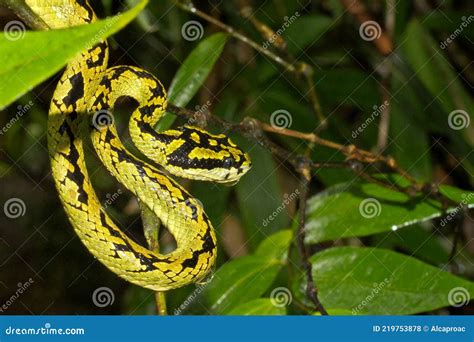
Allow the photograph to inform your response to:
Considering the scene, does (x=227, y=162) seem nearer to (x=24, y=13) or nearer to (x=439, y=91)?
(x=24, y=13)

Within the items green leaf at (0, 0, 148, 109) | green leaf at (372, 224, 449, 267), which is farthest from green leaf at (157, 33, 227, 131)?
green leaf at (0, 0, 148, 109)

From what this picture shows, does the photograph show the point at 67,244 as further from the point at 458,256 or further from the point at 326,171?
the point at 458,256

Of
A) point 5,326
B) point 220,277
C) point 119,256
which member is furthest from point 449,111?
point 5,326

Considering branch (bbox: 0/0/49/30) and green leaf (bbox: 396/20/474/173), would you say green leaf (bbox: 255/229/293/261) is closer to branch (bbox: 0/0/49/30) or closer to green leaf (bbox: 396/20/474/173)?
branch (bbox: 0/0/49/30)

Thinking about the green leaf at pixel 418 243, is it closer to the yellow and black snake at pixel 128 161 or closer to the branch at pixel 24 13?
the yellow and black snake at pixel 128 161

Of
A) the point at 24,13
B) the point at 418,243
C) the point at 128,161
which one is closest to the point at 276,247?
the point at 128,161

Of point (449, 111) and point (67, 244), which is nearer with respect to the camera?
point (449, 111)

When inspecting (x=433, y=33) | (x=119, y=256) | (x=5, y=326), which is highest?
(x=433, y=33)

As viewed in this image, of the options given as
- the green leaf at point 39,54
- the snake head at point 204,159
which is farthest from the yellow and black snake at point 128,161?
the green leaf at point 39,54
